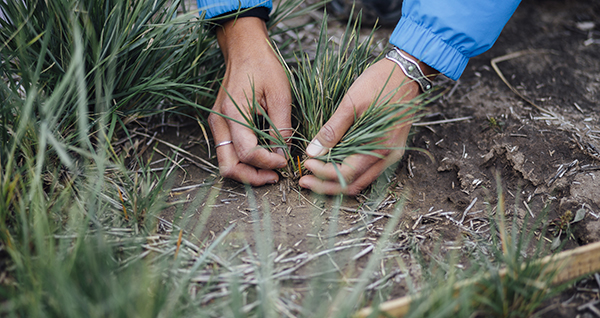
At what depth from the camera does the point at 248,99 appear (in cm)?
135

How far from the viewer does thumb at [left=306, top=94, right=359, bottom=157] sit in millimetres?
1242

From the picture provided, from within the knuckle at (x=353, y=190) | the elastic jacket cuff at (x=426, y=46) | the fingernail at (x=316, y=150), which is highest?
the elastic jacket cuff at (x=426, y=46)

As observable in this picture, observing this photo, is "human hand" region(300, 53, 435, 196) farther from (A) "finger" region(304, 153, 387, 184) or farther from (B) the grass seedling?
(B) the grass seedling

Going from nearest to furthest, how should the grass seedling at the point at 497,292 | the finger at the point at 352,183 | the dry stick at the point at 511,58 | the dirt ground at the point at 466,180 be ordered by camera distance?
1. the grass seedling at the point at 497,292
2. the dirt ground at the point at 466,180
3. the finger at the point at 352,183
4. the dry stick at the point at 511,58

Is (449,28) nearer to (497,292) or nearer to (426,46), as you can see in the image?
(426,46)

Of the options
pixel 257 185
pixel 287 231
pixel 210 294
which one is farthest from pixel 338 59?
pixel 210 294

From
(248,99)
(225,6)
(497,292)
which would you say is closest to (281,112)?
(248,99)

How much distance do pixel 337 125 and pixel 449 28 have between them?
491mm

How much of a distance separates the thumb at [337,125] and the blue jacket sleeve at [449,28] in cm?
30

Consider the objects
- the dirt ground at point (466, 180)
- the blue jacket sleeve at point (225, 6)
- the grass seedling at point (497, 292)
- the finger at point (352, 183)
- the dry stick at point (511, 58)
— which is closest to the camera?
the grass seedling at point (497, 292)

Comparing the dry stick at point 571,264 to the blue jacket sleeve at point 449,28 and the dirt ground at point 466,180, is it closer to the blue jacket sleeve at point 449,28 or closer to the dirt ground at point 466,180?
the dirt ground at point 466,180

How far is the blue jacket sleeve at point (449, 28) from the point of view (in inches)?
49.2

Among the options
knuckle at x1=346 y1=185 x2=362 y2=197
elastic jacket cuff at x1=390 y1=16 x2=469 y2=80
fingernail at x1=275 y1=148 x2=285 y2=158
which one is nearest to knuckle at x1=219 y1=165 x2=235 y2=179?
fingernail at x1=275 y1=148 x2=285 y2=158

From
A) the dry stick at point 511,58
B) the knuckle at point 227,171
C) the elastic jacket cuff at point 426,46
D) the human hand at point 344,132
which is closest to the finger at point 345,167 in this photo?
the human hand at point 344,132
